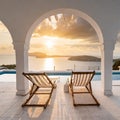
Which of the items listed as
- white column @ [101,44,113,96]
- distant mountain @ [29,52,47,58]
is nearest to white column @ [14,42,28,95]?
white column @ [101,44,113,96]

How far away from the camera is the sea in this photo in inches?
621

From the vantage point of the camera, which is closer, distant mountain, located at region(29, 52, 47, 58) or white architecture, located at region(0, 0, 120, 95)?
white architecture, located at region(0, 0, 120, 95)

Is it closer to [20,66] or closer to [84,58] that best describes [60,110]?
[20,66]

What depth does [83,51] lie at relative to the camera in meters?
17.1

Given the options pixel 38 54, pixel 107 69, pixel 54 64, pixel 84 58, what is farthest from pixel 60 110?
pixel 38 54

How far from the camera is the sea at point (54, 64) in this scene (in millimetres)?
15774

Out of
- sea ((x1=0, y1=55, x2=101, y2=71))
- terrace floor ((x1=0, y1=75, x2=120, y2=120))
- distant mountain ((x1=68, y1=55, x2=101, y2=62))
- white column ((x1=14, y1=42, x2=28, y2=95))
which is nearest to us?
terrace floor ((x1=0, y1=75, x2=120, y2=120))

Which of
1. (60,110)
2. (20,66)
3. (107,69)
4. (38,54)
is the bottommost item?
(60,110)

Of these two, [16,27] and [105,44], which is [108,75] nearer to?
[105,44]

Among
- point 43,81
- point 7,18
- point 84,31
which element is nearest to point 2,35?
point 84,31

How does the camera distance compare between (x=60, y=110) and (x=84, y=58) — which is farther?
(x=84, y=58)

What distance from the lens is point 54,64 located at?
16156mm

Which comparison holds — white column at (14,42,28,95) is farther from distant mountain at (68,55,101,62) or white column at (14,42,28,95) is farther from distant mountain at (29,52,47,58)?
distant mountain at (29,52,47,58)

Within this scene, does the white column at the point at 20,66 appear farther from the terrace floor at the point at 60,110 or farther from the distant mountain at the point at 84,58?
the distant mountain at the point at 84,58
